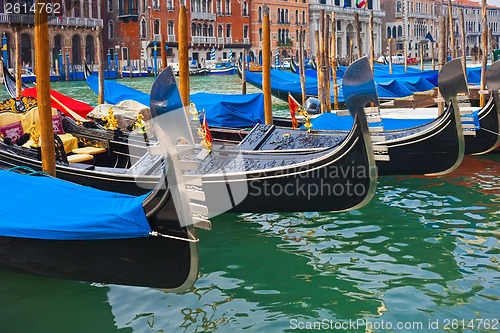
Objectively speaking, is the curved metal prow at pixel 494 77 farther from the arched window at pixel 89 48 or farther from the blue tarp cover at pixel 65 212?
the arched window at pixel 89 48

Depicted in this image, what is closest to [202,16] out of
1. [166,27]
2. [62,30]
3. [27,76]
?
[166,27]

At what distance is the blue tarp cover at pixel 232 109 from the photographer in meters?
8.17

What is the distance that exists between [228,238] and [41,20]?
1762 mm

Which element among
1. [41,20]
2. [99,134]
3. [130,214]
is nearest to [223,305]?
[130,214]

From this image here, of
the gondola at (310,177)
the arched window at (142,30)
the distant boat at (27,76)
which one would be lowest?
the gondola at (310,177)

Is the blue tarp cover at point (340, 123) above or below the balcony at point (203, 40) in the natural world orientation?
below

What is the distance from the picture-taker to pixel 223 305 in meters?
3.15

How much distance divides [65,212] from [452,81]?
121 inches

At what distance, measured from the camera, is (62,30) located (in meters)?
24.5

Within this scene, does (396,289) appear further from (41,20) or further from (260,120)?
(260,120)

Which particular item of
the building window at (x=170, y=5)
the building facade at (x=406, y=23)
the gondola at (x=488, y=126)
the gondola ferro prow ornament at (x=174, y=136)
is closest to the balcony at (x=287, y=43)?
the building window at (x=170, y=5)

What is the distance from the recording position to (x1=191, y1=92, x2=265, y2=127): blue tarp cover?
817 centimetres

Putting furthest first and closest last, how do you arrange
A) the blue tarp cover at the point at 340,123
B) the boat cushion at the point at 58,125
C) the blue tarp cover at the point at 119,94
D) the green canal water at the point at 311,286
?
1. the blue tarp cover at the point at 119,94
2. the blue tarp cover at the point at 340,123
3. the boat cushion at the point at 58,125
4. the green canal water at the point at 311,286

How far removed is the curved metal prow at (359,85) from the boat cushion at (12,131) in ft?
9.06
